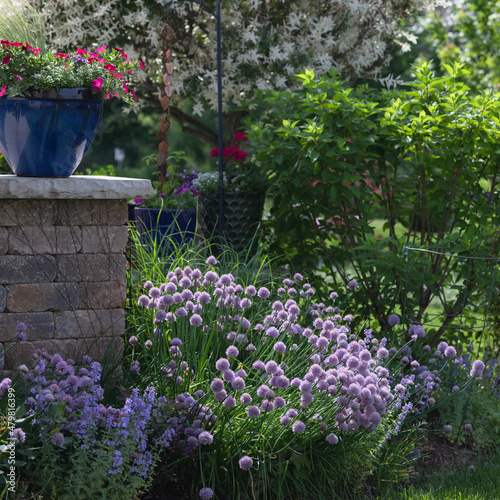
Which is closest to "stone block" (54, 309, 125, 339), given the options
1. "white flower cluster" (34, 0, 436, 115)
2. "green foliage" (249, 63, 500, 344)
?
"green foliage" (249, 63, 500, 344)

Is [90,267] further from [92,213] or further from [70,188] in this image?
[70,188]

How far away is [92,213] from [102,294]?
1.31ft

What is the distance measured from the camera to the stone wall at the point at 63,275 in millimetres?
2721

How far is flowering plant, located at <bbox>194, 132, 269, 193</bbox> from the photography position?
173 inches

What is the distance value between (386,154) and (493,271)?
1029 millimetres

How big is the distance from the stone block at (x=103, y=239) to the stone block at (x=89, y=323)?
0.30m

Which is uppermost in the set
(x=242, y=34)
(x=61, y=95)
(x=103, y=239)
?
(x=242, y=34)

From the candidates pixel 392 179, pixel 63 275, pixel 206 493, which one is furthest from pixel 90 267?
pixel 392 179

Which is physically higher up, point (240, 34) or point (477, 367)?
point (240, 34)

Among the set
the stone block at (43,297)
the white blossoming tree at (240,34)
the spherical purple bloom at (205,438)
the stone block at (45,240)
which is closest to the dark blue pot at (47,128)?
the stone block at (45,240)

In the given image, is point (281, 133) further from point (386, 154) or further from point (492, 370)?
point (492, 370)

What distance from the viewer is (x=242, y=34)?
19.2 ft

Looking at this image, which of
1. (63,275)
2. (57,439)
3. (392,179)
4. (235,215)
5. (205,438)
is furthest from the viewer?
(235,215)

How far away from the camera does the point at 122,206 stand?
2914 millimetres
